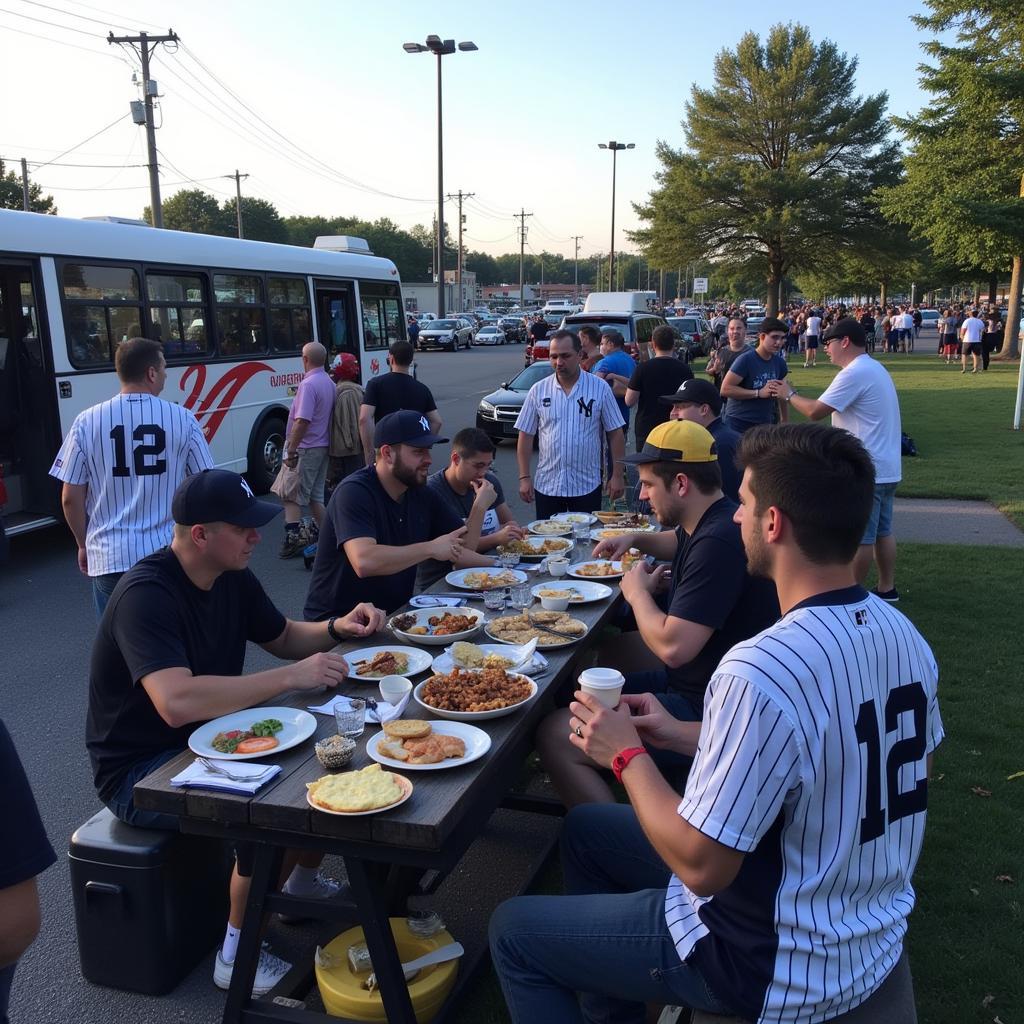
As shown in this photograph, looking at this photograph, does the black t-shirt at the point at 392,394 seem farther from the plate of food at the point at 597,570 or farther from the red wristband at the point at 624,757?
the red wristband at the point at 624,757

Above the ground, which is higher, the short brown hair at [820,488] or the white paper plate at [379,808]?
the short brown hair at [820,488]

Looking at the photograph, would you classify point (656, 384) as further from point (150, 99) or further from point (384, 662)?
point (150, 99)

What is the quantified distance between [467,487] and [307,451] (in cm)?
414

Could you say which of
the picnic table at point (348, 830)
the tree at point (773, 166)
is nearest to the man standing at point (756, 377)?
the picnic table at point (348, 830)

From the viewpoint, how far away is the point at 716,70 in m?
46.0

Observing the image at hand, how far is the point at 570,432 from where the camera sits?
284 inches

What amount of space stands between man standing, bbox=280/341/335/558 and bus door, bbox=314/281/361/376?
14.5 ft

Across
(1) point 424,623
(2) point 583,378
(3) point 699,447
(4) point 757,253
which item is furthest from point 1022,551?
(4) point 757,253

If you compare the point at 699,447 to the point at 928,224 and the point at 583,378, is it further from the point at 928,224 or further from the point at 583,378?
the point at 928,224

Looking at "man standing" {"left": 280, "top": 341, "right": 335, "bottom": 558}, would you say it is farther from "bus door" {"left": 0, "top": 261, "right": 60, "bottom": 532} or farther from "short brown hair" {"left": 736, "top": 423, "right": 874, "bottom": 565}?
"short brown hair" {"left": 736, "top": 423, "right": 874, "bottom": 565}

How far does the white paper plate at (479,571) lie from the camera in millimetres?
4680

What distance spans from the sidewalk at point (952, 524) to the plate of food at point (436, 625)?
6957mm

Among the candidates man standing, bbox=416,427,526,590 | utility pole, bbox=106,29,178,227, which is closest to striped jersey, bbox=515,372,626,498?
man standing, bbox=416,427,526,590

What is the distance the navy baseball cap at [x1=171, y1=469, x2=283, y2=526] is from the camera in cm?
316
